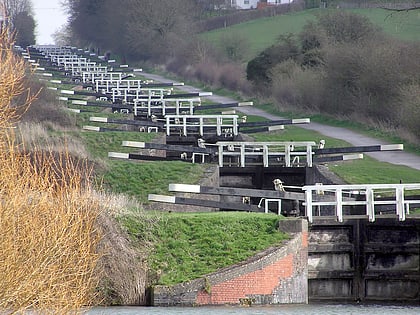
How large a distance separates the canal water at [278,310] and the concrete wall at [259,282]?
1.06ft

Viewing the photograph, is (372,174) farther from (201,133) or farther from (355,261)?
(201,133)

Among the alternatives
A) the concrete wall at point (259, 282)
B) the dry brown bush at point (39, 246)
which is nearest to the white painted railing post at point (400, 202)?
the concrete wall at point (259, 282)

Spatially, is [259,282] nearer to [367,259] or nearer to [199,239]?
[199,239]

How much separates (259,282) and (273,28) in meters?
71.4

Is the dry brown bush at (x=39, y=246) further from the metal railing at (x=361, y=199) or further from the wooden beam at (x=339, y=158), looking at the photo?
the wooden beam at (x=339, y=158)

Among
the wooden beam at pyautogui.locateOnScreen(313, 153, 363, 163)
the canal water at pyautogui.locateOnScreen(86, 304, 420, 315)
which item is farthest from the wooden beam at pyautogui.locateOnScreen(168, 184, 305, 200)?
the wooden beam at pyautogui.locateOnScreen(313, 153, 363, 163)

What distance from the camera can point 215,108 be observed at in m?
59.5

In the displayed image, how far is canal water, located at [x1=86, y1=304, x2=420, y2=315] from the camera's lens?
24.1 metres

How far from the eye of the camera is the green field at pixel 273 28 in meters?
80.1

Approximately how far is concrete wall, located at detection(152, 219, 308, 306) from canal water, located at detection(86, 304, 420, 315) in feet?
1.06

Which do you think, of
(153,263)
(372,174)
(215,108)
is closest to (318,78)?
(215,108)

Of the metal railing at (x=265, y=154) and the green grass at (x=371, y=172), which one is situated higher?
the metal railing at (x=265, y=154)

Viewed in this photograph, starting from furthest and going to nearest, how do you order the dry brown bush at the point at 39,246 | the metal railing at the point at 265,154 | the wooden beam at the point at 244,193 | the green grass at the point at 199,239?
the metal railing at the point at 265,154 < the wooden beam at the point at 244,193 < the green grass at the point at 199,239 < the dry brown bush at the point at 39,246

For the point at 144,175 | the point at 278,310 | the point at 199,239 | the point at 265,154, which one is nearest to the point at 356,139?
the point at 265,154
